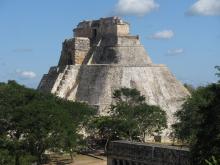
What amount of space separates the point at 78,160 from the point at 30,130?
→ 9.20m

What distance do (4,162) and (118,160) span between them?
9.52 m

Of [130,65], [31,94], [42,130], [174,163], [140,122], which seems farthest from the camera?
[130,65]

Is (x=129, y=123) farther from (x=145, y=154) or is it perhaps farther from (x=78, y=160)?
(x=145, y=154)

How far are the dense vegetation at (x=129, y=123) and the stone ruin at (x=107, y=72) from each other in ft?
34.3

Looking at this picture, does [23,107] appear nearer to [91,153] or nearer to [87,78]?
[91,153]

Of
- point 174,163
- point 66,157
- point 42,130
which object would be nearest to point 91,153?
point 66,157

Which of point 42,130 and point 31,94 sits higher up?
point 31,94

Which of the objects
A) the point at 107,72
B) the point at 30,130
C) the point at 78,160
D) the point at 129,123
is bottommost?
the point at 78,160

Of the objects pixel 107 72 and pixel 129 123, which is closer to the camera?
pixel 129 123

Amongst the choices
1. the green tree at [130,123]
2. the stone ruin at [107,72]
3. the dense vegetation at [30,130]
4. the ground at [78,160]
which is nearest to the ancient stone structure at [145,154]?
the dense vegetation at [30,130]

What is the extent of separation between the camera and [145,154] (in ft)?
113

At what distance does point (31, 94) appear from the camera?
54031mm

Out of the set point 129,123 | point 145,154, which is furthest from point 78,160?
point 145,154

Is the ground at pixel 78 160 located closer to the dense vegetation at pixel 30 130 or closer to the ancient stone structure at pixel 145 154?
the dense vegetation at pixel 30 130
